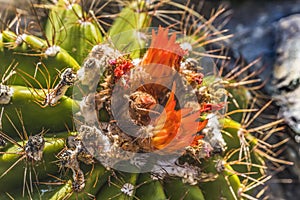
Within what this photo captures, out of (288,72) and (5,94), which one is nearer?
(5,94)

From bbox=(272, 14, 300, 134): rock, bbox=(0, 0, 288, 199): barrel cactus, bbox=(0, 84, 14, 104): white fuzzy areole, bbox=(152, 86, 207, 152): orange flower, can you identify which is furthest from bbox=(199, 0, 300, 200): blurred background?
bbox=(0, 84, 14, 104): white fuzzy areole

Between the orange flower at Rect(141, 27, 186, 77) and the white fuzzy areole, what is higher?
the orange flower at Rect(141, 27, 186, 77)

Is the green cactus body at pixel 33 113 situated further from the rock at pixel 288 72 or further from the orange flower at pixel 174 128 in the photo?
the rock at pixel 288 72

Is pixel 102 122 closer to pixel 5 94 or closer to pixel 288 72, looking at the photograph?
pixel 5 94

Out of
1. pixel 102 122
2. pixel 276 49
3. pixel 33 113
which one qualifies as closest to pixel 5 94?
pixel 33 113

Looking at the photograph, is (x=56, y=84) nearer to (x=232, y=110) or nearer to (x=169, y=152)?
(x=169, y=152)

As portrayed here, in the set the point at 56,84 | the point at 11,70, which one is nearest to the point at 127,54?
the point at 56,84

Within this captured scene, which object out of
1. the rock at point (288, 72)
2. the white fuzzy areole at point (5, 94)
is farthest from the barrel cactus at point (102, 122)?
the rock at point (288, 72)

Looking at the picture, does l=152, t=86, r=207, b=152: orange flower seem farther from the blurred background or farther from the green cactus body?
the blurred background

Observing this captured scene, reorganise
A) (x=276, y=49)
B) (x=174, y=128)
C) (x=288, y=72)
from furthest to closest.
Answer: (x=276, y=49) → (x=288, y=72) → (x=174, y=128)

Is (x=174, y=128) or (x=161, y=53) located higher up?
(x=161, y=53)

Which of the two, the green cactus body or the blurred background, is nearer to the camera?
the green cactus body
